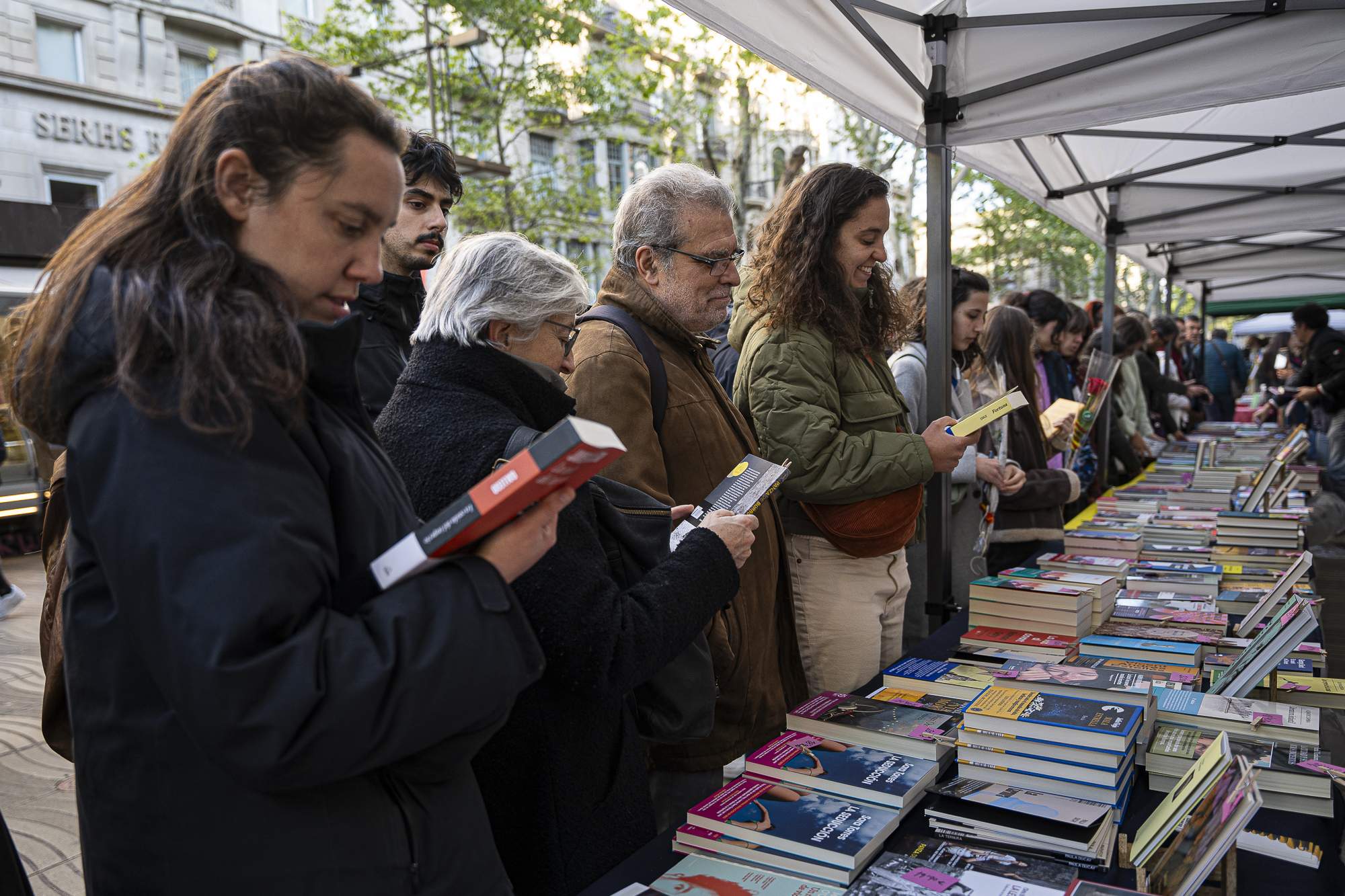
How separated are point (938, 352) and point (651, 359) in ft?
4.85

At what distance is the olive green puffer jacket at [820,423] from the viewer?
2.32 meters

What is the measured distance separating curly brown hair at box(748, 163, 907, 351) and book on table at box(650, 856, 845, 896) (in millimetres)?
1437

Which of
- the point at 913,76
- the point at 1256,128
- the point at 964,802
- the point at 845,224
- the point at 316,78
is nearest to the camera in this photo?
the point at 316,78

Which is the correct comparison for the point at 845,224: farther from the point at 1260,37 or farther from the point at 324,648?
the point at 324,648

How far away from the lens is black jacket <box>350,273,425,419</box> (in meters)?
2.21

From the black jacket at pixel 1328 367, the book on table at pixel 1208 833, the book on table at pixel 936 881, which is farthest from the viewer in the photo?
the black jacket at pixel 1328 367

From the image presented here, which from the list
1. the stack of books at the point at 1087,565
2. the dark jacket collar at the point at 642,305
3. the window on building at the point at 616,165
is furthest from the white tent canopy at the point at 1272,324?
the dark jacket collar at the point at 642,305

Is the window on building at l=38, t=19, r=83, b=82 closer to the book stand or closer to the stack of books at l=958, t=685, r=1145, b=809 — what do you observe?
the stack of books at l=958, t=685, r=1145, b=809

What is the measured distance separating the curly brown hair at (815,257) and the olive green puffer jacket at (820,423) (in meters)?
0.05

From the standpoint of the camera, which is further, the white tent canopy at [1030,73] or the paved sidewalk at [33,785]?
the paved sidewalk at [33,785]

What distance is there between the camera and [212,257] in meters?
0.88

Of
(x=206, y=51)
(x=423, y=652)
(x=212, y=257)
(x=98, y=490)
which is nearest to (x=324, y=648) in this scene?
(x=423, y=652)

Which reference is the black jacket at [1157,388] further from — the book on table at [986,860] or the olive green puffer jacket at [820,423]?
the book on table at [986,860]

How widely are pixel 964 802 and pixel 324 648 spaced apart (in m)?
1.05
